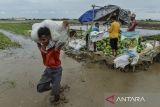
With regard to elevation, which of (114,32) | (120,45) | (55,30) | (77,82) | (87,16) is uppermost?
(87,16)

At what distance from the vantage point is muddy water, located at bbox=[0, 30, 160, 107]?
6.48 m

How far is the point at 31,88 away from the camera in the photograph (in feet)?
24.1

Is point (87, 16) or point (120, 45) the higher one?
point (87, 16)

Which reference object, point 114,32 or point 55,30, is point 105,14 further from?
point 55,30

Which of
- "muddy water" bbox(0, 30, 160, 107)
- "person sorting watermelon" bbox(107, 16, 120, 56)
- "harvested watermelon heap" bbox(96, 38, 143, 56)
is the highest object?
"person sorting watermelon" bbox(107, 16, 120, 56)

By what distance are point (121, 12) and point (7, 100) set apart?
7270 millimetres

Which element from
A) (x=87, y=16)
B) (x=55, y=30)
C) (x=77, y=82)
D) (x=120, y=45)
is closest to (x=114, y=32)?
(x=120, y=45)

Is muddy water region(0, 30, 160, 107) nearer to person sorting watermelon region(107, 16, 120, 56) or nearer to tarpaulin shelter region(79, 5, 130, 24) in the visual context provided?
person sorting watermelon region(107, 16, 120, 56)

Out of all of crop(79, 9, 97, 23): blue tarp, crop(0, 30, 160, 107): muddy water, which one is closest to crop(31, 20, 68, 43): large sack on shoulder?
crop(0, 30, 160, 107): muddy water

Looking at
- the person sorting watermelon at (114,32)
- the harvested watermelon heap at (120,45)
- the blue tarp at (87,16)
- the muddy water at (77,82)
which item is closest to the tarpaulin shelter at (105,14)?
the blue tarp at (87,16)

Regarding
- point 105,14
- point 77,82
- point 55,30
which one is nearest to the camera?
point 55,30

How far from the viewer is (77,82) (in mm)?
8031

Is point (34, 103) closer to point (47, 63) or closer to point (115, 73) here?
point (47, 63)

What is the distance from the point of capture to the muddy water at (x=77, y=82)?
6477 millimetres
